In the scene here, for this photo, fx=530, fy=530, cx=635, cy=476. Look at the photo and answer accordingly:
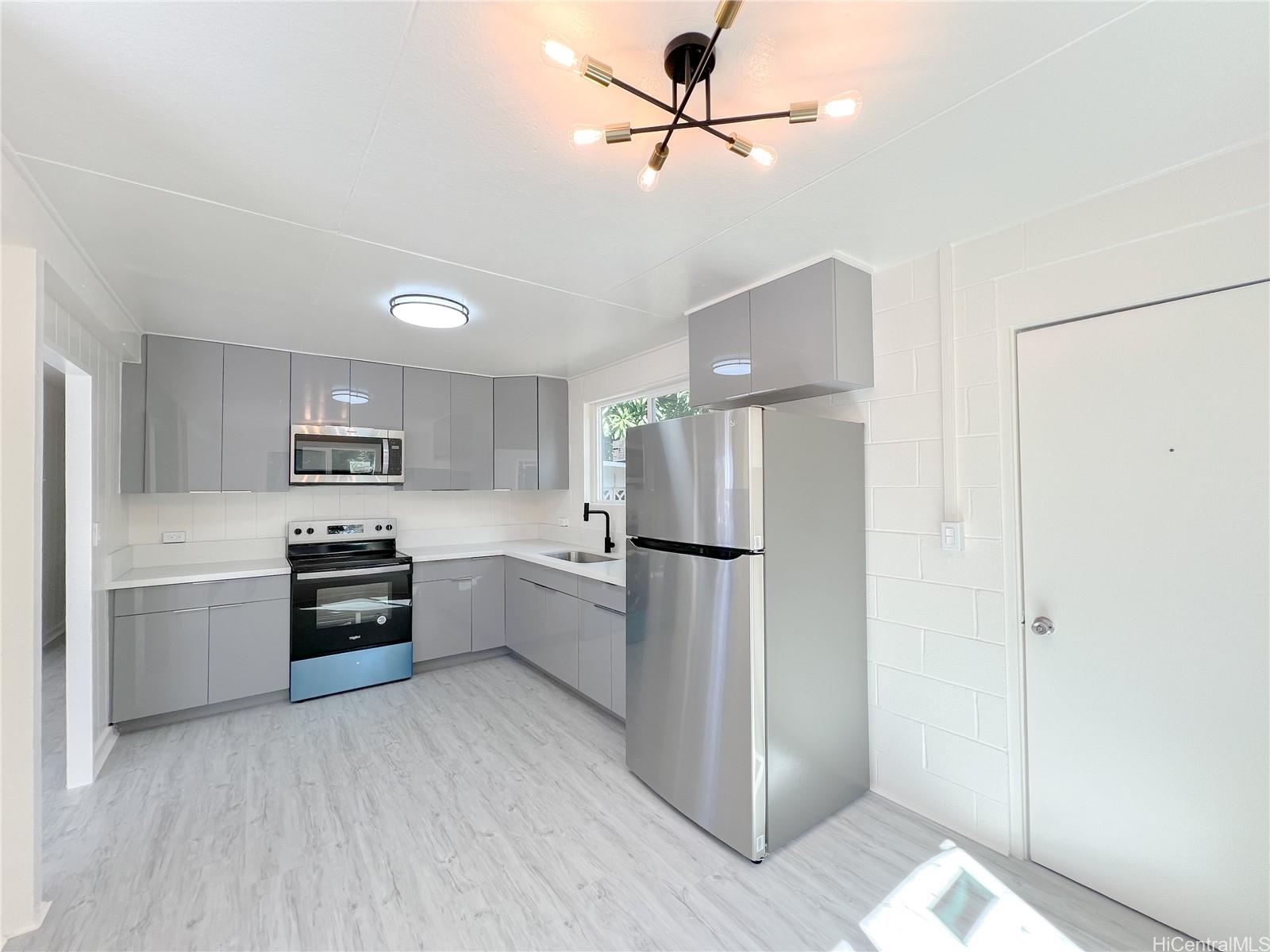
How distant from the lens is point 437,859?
202 cm

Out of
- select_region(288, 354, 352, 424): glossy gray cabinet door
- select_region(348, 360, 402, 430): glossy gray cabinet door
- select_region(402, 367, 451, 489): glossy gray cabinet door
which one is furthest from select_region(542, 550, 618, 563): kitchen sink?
select_region(288, 354, 352, 424): glossy gray cabinet door

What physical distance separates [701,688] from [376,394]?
3.25 m

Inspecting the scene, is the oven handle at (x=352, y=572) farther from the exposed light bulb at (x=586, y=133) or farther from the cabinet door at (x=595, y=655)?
the exposed light bulb at (x=586, y=133)

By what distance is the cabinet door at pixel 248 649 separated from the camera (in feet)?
10.5

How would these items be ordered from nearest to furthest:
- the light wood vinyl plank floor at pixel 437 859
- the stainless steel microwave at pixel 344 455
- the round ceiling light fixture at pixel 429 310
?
the light wood vinyl plank floor at pixel 437 859, the round ceiling light fixture at pixel 429 310, the stainless steel microwave at pixel 344 455

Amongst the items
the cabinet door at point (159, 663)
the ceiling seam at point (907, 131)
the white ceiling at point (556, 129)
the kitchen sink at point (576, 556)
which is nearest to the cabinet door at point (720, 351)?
the white ceiling at point (556, 129)

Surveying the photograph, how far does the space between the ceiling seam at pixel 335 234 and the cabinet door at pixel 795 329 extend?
729mm

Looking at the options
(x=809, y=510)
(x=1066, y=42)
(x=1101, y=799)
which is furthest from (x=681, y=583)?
(x=1066, y=42)

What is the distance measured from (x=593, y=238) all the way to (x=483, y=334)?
153cm

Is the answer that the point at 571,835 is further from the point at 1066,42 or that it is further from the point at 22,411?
the point at 1066,42

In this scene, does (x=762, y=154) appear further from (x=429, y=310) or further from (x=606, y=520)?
(x=606, y=520)

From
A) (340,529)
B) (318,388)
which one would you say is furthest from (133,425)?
(340,529)

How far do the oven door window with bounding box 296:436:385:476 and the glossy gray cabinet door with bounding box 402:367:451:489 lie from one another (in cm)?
24

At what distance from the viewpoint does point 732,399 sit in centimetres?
264
